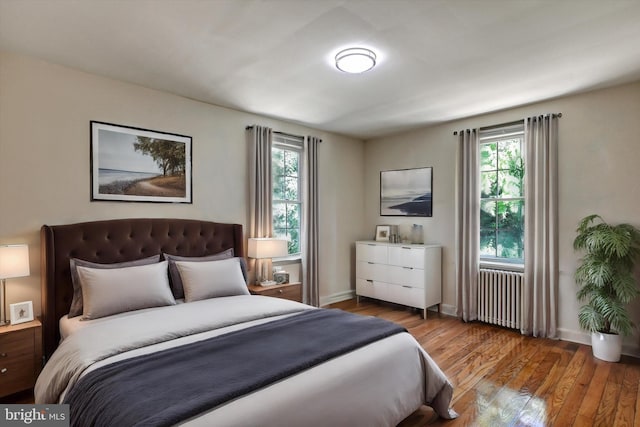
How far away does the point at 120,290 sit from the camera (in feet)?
8.59

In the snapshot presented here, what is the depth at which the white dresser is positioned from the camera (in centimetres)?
441

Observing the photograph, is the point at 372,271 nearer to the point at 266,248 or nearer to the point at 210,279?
the point at 266,248

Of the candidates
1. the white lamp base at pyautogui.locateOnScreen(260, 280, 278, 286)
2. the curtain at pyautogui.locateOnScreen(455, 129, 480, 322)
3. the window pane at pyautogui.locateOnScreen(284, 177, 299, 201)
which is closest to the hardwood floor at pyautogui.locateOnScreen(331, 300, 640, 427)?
the curtain at pyautogui.locateOnScreen(455, 129, 480, 322)

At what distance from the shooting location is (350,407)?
171 cm

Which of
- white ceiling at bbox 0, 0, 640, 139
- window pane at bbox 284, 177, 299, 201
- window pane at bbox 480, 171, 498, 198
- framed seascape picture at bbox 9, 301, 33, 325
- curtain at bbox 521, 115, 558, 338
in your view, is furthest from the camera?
window pane at bbox 284, 177, 299, 201

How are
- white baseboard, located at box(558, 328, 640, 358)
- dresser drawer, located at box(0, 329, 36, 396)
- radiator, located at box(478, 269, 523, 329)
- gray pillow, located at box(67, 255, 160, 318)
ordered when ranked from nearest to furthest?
dresser drawer, located at box(0, 329, 36, 396) < gray pillow, located at box(67, 255, 160, 318) < white baseboard, located at box(558, 328, 640, 358) < radiator, located at box(478, 269, 523, 329)

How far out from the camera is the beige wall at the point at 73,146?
268 cm

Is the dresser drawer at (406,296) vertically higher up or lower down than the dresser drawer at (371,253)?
lower down

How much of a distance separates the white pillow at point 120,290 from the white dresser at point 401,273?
2.92 meters

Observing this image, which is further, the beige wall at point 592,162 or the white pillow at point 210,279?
the beige wall at point 592,162

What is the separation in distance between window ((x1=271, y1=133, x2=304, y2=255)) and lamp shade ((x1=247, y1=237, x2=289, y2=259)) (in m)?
0.54

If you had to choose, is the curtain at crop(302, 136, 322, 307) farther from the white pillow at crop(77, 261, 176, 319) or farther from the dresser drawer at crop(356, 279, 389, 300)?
the white pillow at crop(77, 261, 176, 319)

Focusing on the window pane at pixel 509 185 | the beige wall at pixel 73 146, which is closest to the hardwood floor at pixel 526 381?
the window pane at pixel 509 185

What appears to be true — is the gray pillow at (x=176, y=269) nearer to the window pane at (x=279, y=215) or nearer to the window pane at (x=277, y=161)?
the window pane at (x=279, y=215)
